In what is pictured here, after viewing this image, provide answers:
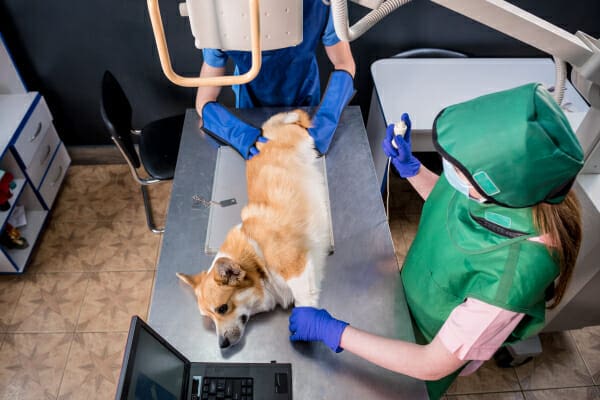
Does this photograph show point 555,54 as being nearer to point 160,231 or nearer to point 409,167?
point 409,167

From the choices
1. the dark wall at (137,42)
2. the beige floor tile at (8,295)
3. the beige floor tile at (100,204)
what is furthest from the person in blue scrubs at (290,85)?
the beige floor tile at (8,295)

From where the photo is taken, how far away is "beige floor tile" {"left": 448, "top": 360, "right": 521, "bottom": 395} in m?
2.36

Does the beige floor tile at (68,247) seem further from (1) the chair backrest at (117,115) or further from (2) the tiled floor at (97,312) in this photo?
(1) the chair backrest at (117,115)

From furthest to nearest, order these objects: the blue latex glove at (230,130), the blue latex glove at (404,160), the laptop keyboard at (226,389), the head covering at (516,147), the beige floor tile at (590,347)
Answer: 1. the beige floor tile at (590,347)
2. the blue latex glove at (230,130)
3. the blue latex glove at (404,160)
4. the laptop keyboard at (226,389)
5. the head covering at (516,147)

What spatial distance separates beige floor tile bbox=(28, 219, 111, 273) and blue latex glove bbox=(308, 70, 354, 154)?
194cm

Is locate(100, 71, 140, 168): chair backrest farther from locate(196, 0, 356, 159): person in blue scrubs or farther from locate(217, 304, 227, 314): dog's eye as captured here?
locate(217, 304, 227, 314): dog's eye

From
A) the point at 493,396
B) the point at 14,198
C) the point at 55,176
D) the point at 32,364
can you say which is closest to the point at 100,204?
the point at 55,176

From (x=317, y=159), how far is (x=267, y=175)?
33cm

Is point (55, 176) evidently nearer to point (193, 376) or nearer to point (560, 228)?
point (193, 376)

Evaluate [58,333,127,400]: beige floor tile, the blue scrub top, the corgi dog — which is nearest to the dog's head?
the corgi dog

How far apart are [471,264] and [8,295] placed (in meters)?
2.95

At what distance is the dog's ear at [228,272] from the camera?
1.49m

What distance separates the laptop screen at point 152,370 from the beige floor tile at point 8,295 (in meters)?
1.97

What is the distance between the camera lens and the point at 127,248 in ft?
9.82
